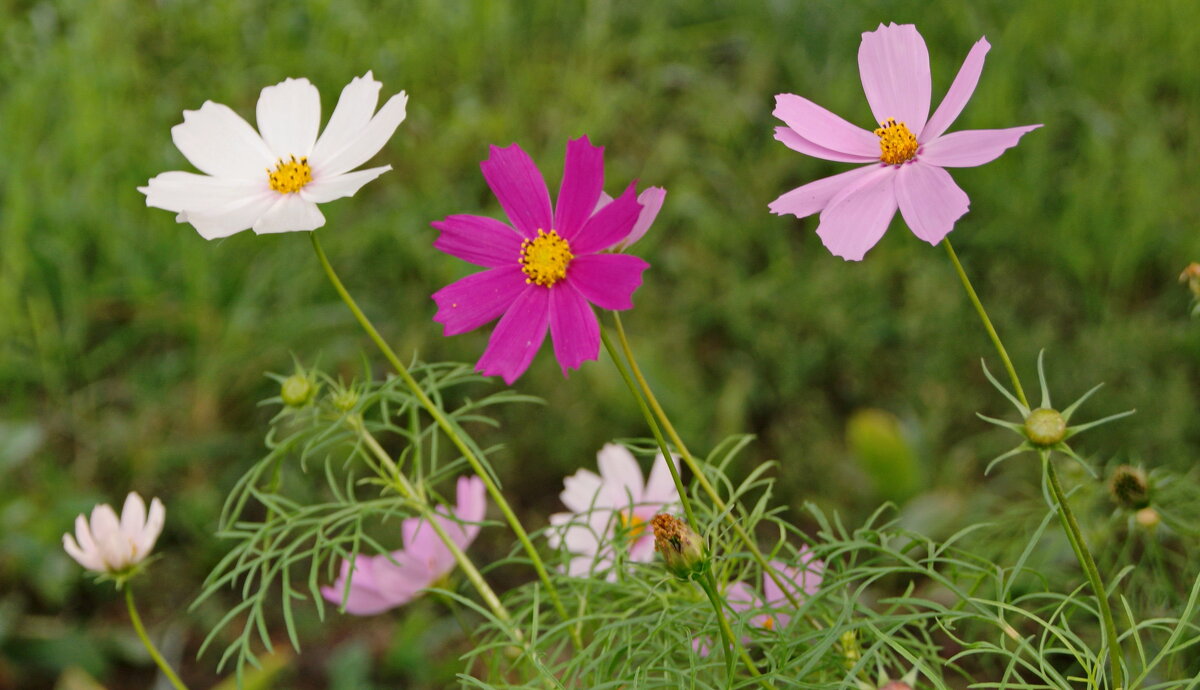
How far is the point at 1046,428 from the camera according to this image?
1.55 ft

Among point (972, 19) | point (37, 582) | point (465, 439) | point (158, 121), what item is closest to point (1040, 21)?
point (972, 19)

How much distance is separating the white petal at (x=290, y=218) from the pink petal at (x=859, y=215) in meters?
0.22

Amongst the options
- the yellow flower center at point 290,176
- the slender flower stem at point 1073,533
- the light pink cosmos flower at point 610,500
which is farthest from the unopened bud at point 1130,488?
the yellow flower center at point 290,176

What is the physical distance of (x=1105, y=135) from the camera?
1.61 m

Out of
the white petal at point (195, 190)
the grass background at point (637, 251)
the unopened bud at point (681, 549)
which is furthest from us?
the grass background at point (637, 251)

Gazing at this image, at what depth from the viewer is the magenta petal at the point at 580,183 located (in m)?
0.52

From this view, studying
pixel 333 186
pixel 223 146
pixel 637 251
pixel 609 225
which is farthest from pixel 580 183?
pixel 637 251

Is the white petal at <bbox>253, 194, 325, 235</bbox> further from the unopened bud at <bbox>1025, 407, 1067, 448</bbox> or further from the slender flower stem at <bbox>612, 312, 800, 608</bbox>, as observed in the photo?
the unopened bud at <bbox>1025, 407, 1067, 448</bbox>

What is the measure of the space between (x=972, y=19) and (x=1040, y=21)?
115mm

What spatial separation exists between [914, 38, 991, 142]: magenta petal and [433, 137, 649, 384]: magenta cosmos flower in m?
0.15

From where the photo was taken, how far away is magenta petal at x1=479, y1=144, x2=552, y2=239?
0.54m

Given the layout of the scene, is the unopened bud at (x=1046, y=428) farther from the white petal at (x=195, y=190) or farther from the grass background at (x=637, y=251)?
the grass background at (x=637, y=251)

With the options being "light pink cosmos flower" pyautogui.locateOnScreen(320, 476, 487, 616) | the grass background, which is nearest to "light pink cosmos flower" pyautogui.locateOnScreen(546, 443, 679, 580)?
"light pink cosmos flower" pyautogui.locateOnScreen(320, 476, 487, 616)

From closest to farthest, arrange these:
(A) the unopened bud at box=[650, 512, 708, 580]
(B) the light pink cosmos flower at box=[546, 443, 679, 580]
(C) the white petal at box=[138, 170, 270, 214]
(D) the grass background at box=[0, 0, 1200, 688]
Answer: (A) the unopened bud at box=[650, 512, 708, 580]
(C) the white petal at box=[138, 170, 270, 214]
(B) the light pink cosmos flower at box=[546, 443, 679, 580]
(D) the grass background at box=[0, 0, 1200, 688]
